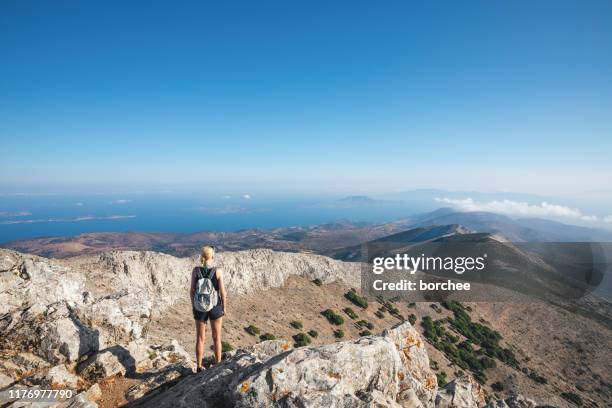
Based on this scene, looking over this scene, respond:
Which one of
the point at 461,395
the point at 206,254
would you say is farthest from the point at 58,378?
the point at 461,395

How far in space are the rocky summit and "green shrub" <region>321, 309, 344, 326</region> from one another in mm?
22470

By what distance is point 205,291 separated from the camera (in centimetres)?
1010

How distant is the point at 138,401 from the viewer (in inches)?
381

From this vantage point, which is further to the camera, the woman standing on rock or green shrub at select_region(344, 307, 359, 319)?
green shrub at select_region(344, 307, 359, 319)

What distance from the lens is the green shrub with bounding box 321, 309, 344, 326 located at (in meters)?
39.5

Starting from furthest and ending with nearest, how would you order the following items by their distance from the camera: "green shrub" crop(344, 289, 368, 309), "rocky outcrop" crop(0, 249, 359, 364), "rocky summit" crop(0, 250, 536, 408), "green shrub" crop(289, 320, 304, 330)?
"green shrub" crop(344, 289, 368, 309) → "green shrub" crop(289, 320, 304, 330) → "rocky outcrop" crop(0, 249, 359, 364) → "rocky summit" crop(0, 250, 536, 408)

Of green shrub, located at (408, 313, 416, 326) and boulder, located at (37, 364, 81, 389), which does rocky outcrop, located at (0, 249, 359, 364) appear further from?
green shrub, located at (408, 313, 416, 326)

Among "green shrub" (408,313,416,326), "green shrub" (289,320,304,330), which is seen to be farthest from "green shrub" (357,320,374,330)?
"green shrub" (408,313,416,326)

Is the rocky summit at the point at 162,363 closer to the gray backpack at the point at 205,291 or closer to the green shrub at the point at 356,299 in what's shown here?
the gray backpack at the point at 205,291

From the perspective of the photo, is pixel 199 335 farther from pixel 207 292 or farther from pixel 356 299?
pixel 356 299

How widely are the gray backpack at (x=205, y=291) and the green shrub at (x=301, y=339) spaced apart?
23.6 m

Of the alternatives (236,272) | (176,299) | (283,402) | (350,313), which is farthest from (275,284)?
(283,402)

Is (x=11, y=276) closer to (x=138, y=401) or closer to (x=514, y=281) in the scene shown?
(x=138, y=401)

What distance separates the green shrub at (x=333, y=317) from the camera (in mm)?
39469
